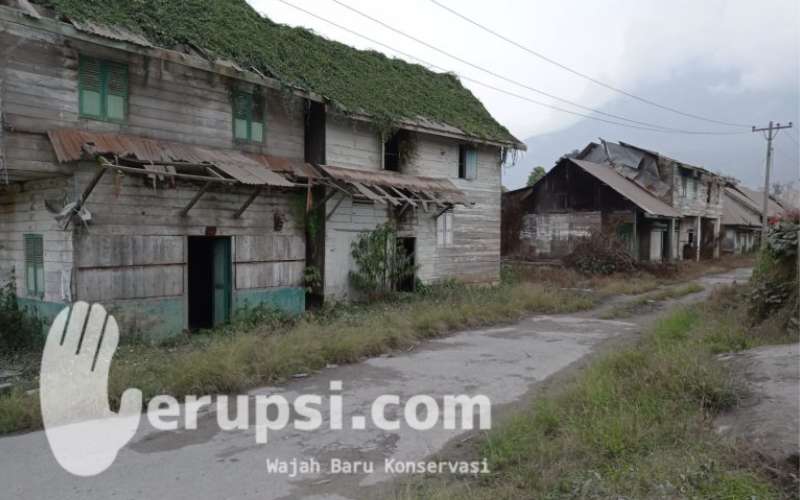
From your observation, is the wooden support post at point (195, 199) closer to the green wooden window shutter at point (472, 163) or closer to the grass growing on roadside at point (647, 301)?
the green wooden window shutter at point (472, 163)

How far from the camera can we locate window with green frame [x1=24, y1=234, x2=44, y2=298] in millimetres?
9594

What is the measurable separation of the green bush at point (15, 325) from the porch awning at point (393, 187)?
20.9ft

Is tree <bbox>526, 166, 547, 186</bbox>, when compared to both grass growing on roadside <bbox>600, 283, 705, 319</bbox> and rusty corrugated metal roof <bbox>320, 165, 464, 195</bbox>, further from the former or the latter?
rusty corrugated metal roof <bbox>320, 165, 464, 195</bbox>

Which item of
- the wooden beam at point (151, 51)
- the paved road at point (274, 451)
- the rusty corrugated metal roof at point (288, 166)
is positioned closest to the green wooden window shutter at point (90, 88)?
the wooden beam at point (151, 51)

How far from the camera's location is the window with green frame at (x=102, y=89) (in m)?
9.23

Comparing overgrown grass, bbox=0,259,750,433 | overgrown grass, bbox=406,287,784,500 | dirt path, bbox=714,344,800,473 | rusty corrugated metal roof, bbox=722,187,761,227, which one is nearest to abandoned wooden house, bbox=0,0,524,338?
overgrown grass, bbox=0,259,750,433

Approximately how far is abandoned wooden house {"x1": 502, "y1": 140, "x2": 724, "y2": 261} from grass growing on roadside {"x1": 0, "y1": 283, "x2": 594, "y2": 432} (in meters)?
11.7

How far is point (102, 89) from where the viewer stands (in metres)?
9.43

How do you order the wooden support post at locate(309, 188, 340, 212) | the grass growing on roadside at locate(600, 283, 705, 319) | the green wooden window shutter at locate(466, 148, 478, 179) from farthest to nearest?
the green wooden window shutter at locate(466, 148, 478, 179), the grass growing on roadside at locate(600, 283, 705, 319), the wooden support post at locate(309, 188, 340, 212)

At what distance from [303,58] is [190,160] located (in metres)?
5.19

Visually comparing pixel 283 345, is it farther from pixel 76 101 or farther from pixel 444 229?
pixel 444 229

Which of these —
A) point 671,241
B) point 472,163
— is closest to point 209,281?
point 472,163

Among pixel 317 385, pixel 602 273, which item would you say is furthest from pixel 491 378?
pixel 602 273

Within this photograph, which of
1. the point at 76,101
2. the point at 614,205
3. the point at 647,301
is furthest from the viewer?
the point at 614,205
